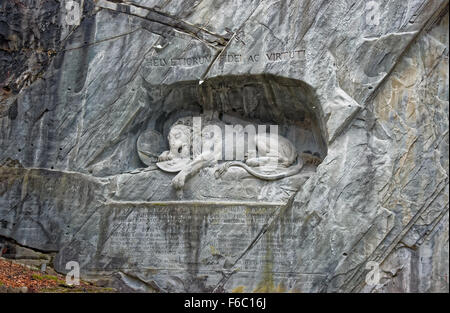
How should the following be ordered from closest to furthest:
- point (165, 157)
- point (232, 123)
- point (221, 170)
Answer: point (221, 170), point (165, 157), point (232, 123)

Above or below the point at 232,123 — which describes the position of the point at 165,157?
below

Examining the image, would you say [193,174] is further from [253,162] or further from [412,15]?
[412,15]

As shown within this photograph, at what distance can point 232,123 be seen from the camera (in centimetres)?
946

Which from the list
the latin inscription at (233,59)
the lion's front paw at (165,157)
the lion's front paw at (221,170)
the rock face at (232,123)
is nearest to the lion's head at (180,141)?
the lion's front paw at (165,157)

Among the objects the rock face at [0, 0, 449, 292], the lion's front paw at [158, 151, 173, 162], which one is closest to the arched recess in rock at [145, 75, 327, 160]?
the rock face at [0, 0, 449, 292]

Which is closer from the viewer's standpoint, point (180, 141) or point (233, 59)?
point (233, 59)

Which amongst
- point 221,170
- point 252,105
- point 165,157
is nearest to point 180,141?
point 165,157

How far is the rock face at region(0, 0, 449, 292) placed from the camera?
820 cm

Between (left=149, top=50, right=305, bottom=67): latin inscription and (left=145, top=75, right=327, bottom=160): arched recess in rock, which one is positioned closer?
(left=149, top=50, right=305, bottom=67): latin inscription

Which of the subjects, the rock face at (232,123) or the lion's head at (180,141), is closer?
the rock face at (232,123)

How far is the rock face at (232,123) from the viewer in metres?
8.20

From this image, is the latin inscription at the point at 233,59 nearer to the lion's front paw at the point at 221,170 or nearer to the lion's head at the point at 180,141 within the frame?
the lion's head at the point at 180,141

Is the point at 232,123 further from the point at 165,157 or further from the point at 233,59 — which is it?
the point at 165,157

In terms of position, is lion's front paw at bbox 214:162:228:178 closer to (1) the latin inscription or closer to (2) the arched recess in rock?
(2) the arched recess in rock
